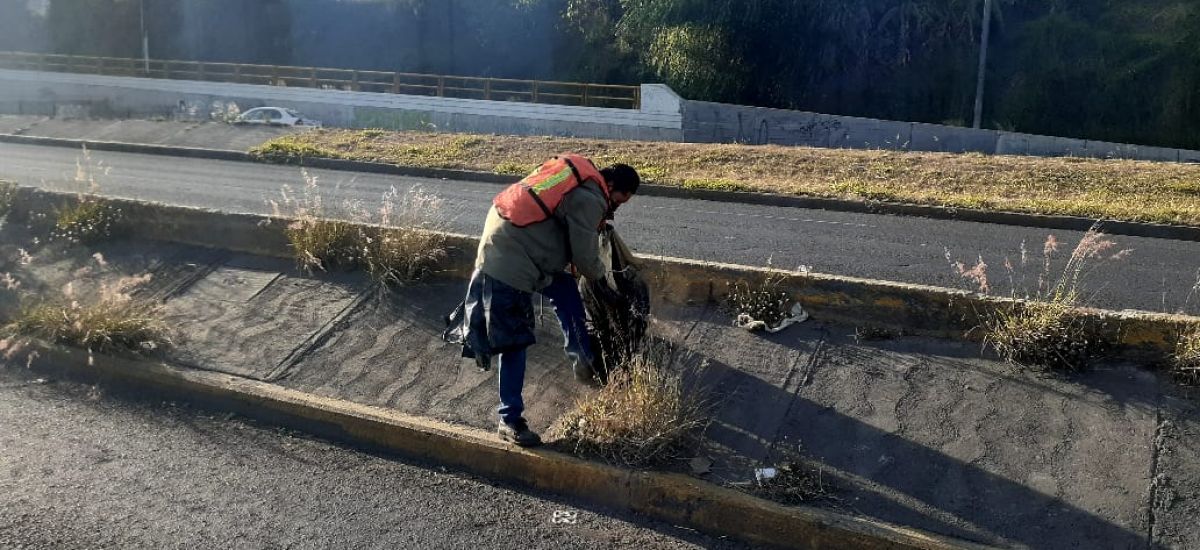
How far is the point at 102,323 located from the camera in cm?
681

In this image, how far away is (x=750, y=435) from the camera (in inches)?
207

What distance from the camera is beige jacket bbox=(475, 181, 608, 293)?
197 inches

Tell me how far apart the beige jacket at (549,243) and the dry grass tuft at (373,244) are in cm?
234

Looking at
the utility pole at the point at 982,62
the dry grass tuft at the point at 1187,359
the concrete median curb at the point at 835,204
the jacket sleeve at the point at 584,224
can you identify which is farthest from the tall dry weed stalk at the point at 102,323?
the utility pole at the point at 982,62

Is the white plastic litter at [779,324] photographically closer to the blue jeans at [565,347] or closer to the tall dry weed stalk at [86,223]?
the blue jeans at [565,347]

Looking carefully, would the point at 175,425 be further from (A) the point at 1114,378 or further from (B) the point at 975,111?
(B) the point at 975,111

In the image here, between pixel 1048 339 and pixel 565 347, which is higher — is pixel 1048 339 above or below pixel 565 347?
above

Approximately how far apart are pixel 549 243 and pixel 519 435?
1.03 metres

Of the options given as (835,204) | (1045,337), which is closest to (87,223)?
(1045,337)

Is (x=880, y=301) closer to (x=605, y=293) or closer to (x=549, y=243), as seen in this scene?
(x=605, y=293)

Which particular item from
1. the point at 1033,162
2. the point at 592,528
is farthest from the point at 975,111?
the point at 592,528

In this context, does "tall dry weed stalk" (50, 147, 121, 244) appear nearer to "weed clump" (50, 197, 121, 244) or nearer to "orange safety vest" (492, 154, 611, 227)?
"weed clump" (50, 197, 121, 244)

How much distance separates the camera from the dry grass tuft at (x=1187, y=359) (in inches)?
203

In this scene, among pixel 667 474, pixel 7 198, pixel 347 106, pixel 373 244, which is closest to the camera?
pixel 667 474
